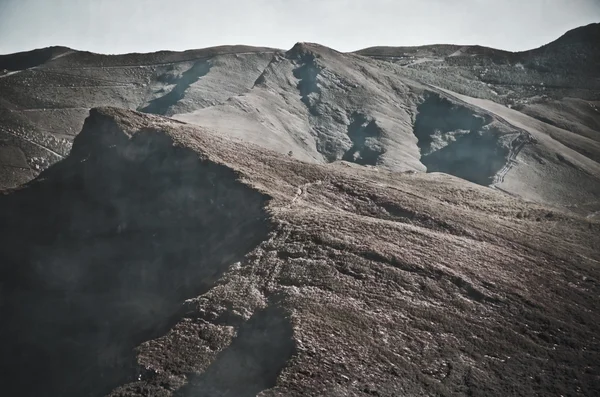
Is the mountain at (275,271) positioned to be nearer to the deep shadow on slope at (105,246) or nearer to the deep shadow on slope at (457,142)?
the deep shadow on slope at (105,246)

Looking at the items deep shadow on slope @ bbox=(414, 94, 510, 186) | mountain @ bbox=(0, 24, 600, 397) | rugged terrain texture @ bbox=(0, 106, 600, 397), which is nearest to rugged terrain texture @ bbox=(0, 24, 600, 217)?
deep shadow on slope @ bbox=(414, 94, 510, 186)

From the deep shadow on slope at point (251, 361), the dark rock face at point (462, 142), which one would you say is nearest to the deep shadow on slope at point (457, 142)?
the dark rock face at point (462, 142)

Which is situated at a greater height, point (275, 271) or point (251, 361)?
point (275, 271)

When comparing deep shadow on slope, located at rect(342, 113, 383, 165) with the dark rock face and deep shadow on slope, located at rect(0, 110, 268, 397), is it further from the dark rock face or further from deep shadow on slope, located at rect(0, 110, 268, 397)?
deep shadow on slope, located at rect(0, 110, 268, 397)

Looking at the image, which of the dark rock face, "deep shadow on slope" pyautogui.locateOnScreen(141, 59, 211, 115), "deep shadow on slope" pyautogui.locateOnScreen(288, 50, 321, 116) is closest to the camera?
the dark rock face

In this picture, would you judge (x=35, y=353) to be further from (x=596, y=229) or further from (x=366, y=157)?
(x=366, y=157)

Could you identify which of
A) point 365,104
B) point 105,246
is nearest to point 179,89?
point 365,104

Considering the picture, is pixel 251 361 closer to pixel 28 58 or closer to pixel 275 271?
pixel 275 271
